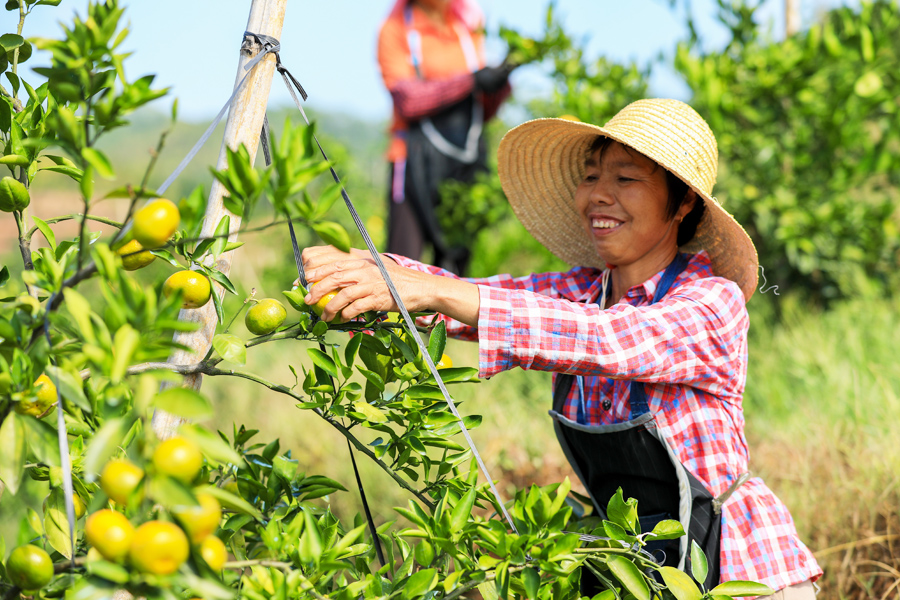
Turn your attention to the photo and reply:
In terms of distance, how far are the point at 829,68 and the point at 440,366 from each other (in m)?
3.12

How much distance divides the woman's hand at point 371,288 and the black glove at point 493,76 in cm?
228

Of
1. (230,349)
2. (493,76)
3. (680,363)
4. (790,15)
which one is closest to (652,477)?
(680,363)

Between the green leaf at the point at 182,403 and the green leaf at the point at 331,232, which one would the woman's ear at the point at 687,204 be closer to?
the green leaf at the point at 331,232

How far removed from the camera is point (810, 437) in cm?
243

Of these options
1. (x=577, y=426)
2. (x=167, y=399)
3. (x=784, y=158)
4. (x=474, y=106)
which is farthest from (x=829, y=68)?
(x=167, y=399)

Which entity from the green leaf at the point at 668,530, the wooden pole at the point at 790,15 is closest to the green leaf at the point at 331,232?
the green leaf at the point at 668,530

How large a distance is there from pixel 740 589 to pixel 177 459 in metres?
0.78

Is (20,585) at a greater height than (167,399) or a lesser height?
lesser

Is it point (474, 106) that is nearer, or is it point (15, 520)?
point (15, 520)

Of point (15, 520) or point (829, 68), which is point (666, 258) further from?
point (15, 520)

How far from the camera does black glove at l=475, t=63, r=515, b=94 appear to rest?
10.4 feet

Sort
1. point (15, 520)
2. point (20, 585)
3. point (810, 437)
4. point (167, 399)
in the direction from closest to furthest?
point (167, 399), point (20, 585), point (810, 437), point (15, 520)

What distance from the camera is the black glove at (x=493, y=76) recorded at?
3.18 m

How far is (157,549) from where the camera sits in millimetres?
570
